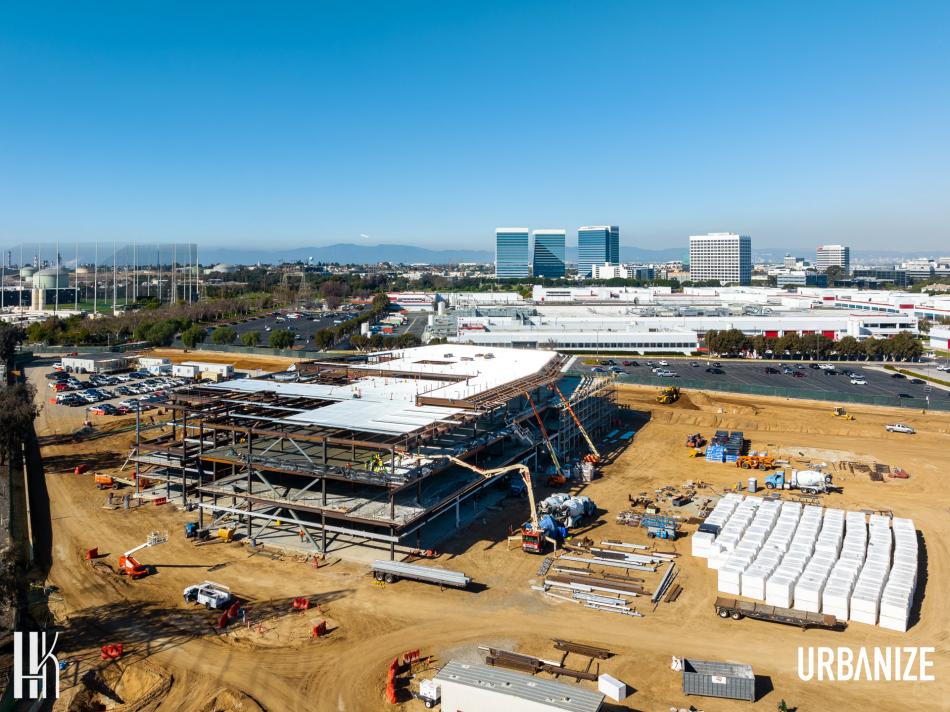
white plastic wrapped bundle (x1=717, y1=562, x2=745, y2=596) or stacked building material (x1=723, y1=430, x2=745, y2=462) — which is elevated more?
stacked building material (x1=723, y1=430, x2=745, y2=462)

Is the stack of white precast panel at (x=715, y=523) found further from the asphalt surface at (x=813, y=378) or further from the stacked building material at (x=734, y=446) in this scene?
the asphalt surface at (x=813, y=378)

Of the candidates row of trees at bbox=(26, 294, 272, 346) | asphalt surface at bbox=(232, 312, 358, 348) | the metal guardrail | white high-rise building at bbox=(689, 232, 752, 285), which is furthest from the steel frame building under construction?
white high-rise building at bbox=(689, 232, 752, 285)

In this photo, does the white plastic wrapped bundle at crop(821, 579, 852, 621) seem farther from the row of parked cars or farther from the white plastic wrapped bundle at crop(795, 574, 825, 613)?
the row of parked cars

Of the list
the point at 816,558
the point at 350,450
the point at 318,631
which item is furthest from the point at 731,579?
the point at 350,450

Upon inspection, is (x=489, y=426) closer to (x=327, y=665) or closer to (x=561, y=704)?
(x=327, y=665)

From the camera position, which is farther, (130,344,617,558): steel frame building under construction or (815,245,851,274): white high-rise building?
(815,245,851,274): white high-rise building

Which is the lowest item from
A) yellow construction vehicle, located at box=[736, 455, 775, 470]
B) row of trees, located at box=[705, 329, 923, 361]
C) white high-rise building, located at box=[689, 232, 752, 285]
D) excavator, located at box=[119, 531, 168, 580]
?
excavator, located at box=[119, 531, 168, 580]
